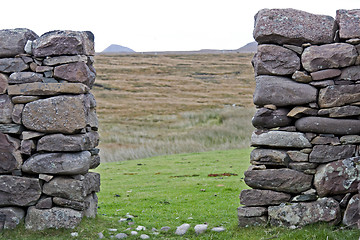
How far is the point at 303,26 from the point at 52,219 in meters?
6.64

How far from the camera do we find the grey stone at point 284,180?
895 cm

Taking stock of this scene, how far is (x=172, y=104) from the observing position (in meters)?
58.7

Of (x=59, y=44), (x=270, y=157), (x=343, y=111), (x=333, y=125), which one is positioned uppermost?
(x=59, y=44)

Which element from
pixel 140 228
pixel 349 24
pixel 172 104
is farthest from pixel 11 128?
pixel 172 104

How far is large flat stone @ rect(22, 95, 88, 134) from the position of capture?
9406 millimetres

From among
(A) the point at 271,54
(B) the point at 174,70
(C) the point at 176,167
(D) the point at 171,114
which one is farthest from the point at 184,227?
(B) the point at 174,70

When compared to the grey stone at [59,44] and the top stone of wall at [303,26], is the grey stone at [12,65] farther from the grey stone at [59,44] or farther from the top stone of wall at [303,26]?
the top stone of wall at [303,26]

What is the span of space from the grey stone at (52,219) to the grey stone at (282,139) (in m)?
4.28

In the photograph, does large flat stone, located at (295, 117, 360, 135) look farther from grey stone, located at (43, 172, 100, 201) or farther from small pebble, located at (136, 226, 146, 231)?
grey stone, located at (43, 172, 100, 201)

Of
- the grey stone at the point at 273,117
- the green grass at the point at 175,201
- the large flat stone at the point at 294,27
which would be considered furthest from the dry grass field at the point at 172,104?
the large flat stone at the point at 294,27

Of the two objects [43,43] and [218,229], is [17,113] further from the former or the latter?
[218,229]

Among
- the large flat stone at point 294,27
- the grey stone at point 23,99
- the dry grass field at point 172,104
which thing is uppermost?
the large flat stone at point 294,27

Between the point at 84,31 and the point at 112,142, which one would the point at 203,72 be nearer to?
the point at 112,142

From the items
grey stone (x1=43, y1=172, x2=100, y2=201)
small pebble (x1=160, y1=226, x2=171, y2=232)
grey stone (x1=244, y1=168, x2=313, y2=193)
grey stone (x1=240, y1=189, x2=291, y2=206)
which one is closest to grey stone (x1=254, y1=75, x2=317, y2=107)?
grey stone (x1=244, y1=168, x2=313, y2=193)
